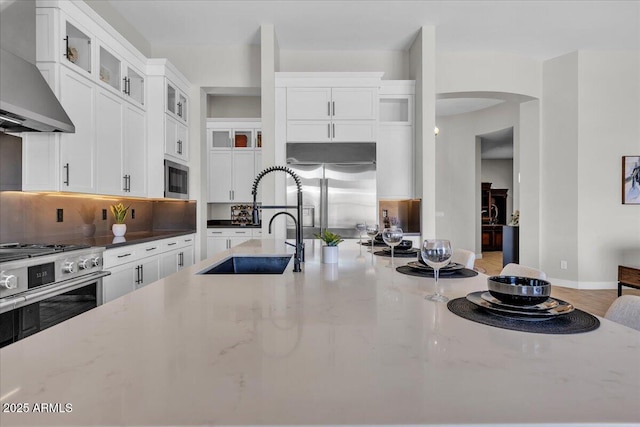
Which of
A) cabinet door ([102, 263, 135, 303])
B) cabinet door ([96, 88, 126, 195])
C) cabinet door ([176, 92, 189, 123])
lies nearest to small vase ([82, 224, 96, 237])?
cabinet door ([96, 88, 126, 195])

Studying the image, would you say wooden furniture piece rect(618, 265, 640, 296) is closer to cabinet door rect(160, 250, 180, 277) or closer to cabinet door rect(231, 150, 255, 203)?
cabinet door rect(231, 150, 255, 203)

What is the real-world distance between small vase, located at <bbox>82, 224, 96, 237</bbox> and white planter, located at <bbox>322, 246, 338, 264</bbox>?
8.95 ft

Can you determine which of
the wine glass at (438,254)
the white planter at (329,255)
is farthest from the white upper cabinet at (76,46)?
the wine glass at (438,254)

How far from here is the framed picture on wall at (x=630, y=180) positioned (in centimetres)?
496

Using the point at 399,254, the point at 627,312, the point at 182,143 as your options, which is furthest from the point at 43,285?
the point at 182,143

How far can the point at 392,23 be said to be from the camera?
4168mm

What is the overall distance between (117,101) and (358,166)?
2.49 m

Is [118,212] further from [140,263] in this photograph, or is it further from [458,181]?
[458,181]

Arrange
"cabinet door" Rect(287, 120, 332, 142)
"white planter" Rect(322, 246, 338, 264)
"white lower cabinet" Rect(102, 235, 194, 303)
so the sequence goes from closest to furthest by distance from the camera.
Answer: "white planter" Rect(322, 246, 338, 264), "white lower cabinet" Rect(102, 235, 194, 303), "cabinet door" Rect(287, 120, 332, 142)

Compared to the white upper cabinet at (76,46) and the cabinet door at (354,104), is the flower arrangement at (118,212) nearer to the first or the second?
the white upper cabinet at (76,46)

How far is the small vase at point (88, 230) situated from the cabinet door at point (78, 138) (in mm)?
601

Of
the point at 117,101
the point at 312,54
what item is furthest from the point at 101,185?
the point at 312,54

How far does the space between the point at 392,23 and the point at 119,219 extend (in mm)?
3548

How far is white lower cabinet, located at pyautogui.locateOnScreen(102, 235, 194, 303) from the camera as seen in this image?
2775 millimetres
